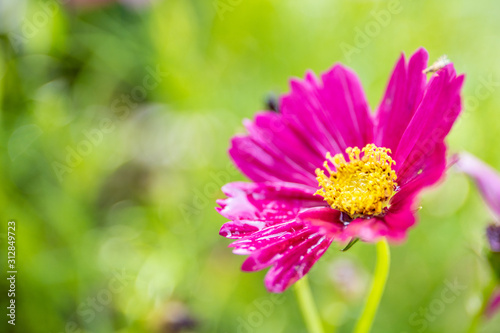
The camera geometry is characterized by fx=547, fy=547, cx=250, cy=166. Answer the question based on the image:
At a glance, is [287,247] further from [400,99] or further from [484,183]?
[484,183]

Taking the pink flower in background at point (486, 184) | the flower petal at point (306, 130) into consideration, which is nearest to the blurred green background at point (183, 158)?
the pink flower in background at point (486, 184)

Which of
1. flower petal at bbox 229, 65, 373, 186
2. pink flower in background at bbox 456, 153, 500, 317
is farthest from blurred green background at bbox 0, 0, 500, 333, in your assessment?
flower petal at bbox 229, 65, 373, 186

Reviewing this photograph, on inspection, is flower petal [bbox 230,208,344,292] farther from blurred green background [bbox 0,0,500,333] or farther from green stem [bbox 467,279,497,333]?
blurred green background [bbox 0,0,500,333]

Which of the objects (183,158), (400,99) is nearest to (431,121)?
(400,99)

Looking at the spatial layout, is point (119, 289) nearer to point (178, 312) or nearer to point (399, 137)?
point (178, 312)

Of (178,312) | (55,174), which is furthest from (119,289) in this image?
(55,174)
